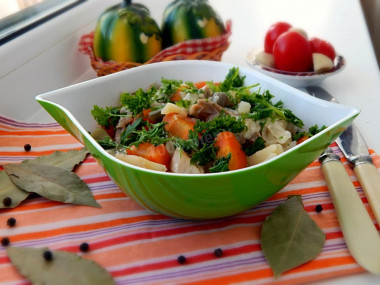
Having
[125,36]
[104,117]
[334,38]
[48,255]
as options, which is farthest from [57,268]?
[334,38]

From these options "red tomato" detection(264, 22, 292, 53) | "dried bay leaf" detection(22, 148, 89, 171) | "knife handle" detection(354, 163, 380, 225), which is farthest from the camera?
"red tomato" detection(264, 22, 292, 53)

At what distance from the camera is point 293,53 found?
1063 mm

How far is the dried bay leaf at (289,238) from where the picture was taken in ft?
1.85

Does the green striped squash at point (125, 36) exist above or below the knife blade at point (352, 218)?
above

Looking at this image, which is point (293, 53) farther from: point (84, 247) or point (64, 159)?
point (84, 247)

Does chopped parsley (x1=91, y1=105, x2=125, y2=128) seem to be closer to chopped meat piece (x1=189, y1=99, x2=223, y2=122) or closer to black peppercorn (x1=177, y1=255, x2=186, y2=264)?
chopped meat piece (x1=189, y1=99, x2=223, y2=122)

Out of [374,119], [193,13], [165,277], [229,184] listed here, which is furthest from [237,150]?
[193,13]

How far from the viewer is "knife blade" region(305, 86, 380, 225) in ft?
2.16

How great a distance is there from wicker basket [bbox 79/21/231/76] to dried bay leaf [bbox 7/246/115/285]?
20.7 inches

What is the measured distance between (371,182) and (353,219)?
98mm

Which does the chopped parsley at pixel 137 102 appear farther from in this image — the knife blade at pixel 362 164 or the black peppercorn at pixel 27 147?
the knife blade at pixel 362 164

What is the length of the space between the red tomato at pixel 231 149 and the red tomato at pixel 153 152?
7 cm

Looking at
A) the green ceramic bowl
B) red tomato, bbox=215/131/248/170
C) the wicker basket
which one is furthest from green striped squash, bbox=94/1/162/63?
red tomato, bbox=215/131/248/170

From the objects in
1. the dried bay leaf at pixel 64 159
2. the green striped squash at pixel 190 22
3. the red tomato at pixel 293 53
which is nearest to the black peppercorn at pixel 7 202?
the dried bay leaf at pixel 64 159
